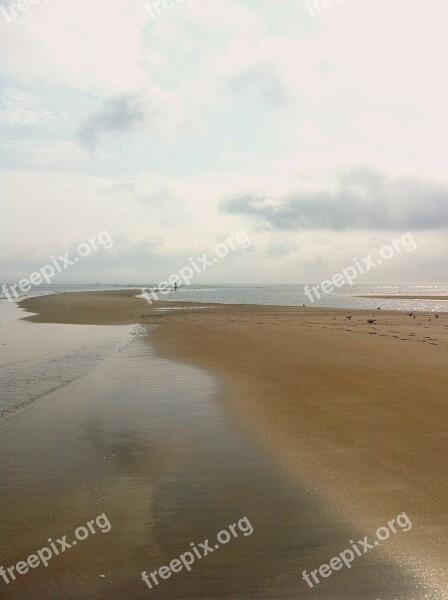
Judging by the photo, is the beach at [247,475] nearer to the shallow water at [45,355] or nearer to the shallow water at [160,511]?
the shallow water at [160,511]

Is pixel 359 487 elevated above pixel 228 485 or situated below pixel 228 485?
below

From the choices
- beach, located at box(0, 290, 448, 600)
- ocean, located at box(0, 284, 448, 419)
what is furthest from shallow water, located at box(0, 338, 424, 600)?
ocean, located at box(0, 284, 448, 419)

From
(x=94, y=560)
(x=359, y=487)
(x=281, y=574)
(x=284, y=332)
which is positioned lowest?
(x=284, y=332)

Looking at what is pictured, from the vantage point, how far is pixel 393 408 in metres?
10.7

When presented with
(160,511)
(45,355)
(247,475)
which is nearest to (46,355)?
(45,355)

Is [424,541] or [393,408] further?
[393,408]

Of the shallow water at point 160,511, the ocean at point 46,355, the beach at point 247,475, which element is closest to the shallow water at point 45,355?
the ocean at point 46,355

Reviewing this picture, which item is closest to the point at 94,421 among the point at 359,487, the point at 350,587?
the point at 359,487

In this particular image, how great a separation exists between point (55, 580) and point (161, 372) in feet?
35.2

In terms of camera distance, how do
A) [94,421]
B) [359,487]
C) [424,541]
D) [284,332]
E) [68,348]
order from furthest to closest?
[284,332]
[68,348]
[94,421]
[359,487]
[424,541]

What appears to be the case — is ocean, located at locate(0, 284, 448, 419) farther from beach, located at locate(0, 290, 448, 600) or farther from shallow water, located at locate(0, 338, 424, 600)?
shallow water, located at locate(0, 338, 424, 600)

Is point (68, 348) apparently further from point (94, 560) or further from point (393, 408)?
point (94, 560)

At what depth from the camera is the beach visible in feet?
16.2

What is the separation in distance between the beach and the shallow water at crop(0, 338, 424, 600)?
23mm
